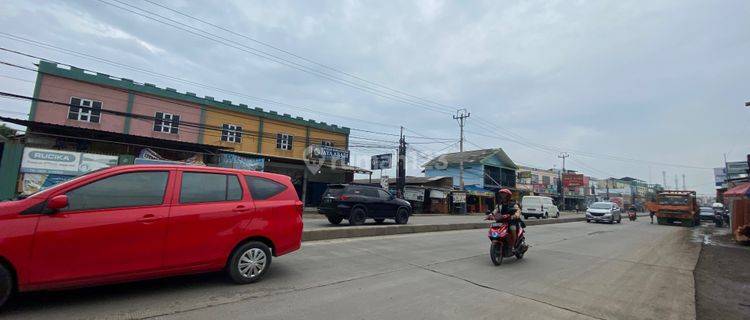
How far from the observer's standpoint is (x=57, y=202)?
4.03 meters

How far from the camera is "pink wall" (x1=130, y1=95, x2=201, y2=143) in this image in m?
23.4

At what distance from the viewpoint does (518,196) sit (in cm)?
5300

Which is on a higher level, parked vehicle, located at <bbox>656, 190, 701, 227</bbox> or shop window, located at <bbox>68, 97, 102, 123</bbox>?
shop window, located at <bbox>68, 97, 102, 123</bbox>

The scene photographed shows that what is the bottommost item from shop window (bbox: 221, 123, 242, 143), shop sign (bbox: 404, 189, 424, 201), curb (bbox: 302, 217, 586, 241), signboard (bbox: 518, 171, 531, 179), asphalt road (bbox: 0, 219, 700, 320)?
asphalt road (bbox: 0, 219, 700, 320)

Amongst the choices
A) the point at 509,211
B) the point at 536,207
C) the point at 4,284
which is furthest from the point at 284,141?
the point at 4,284

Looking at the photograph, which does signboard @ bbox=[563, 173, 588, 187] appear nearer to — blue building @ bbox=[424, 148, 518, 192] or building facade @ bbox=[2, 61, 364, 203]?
blue building @ bbox=[424, 148, 518, 192]

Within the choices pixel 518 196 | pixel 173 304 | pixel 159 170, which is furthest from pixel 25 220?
pixel 518 196

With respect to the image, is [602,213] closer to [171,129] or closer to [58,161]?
[171,129]

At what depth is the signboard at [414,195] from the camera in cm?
3634

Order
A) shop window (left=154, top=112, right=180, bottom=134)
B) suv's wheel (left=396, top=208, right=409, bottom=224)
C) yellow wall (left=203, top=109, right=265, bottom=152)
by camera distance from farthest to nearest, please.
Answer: yellow wall (left=203, top=109, right=265, bottom=152) → shop window (left=154, top=112, right=180, bottom=134) → suv's wheel (left=396, top=208, right=409, bottom=224)

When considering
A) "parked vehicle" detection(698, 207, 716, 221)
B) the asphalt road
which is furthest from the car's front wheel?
"parked vehicle" detection(698, 207, 716, 221)

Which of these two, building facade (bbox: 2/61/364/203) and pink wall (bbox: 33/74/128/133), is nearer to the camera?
building facade (bbox: 2/61/364/203)

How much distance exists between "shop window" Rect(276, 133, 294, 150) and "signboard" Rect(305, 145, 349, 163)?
153 cm

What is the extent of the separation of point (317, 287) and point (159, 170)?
107 inches
